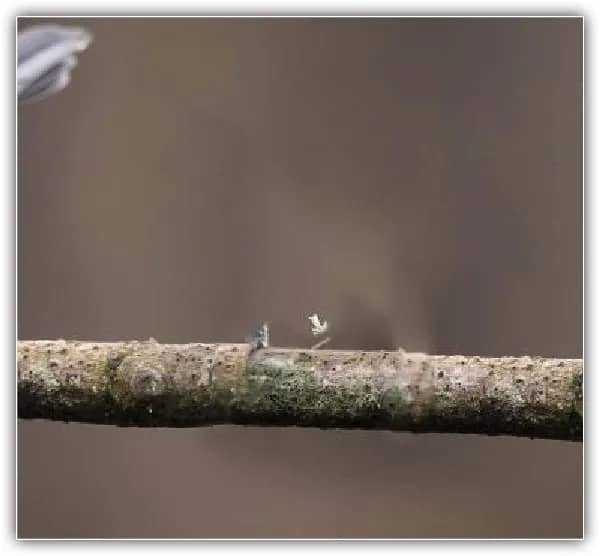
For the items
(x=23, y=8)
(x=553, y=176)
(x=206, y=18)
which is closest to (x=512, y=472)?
(x=553, y=176)

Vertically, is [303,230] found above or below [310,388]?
above

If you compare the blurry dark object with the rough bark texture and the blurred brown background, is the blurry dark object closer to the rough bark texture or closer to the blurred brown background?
the blurred brown background

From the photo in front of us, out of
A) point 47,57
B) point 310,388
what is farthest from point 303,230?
point 47,57

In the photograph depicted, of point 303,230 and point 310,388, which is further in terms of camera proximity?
point 303,230

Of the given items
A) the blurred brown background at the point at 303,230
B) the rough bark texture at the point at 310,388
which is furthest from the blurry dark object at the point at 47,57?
the rough bark texture at the point at 310,388

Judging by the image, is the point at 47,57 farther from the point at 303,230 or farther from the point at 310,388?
the point at 310,388

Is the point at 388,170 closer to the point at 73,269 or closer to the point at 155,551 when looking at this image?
the point at 73,269
